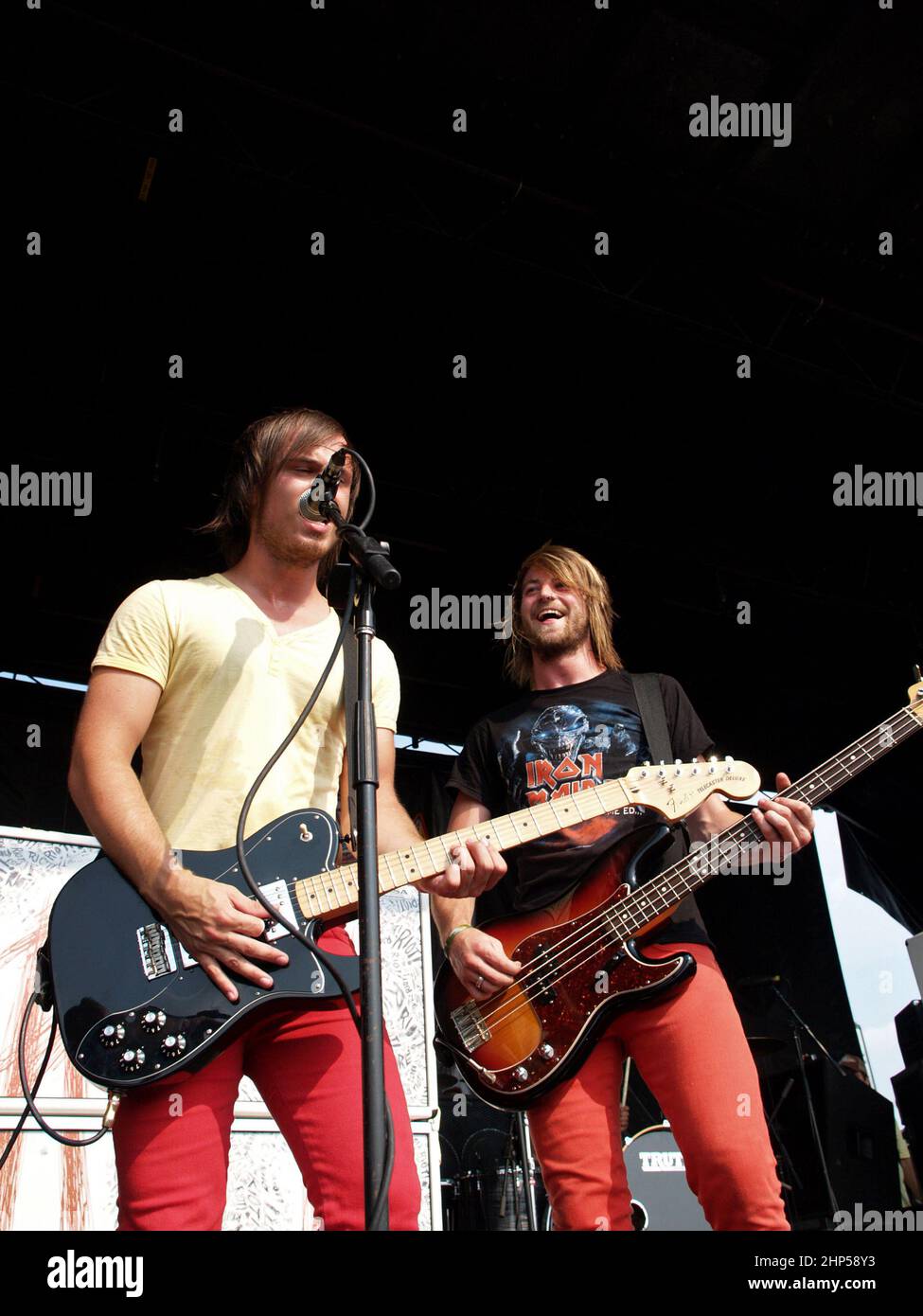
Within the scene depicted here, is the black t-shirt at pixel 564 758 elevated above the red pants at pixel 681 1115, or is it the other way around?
the black t-shirt at pixel 564 758

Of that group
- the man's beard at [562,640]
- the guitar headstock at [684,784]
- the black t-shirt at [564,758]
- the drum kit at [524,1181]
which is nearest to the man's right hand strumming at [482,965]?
the black t-shirt at [564,758]

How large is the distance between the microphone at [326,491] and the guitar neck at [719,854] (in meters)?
1.30

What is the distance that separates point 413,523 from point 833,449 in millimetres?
2932

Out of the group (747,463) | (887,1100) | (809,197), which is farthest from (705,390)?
(887,1100)

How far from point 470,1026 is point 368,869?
121cm

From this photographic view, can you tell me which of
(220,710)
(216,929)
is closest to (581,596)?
(220,710)

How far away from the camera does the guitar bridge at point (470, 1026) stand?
9.11 feet

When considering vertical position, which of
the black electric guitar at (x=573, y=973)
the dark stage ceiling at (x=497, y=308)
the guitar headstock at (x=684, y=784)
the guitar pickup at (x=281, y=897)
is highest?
the dark stage ceiling at (x=497, y=308)

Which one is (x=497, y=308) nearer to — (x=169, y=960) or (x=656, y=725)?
(x=656, y=725)

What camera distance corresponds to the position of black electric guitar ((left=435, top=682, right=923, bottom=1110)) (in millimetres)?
2631

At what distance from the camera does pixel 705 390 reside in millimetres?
6770

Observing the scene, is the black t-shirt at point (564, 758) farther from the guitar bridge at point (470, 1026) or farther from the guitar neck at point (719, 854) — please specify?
the guitar bridge at point (470, 1026)

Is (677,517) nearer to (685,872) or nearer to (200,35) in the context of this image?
(200,35)

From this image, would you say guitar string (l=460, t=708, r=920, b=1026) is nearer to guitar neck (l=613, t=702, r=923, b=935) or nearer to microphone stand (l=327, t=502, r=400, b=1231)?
guitar neck (l=613, t=702, r=923, b=935)
